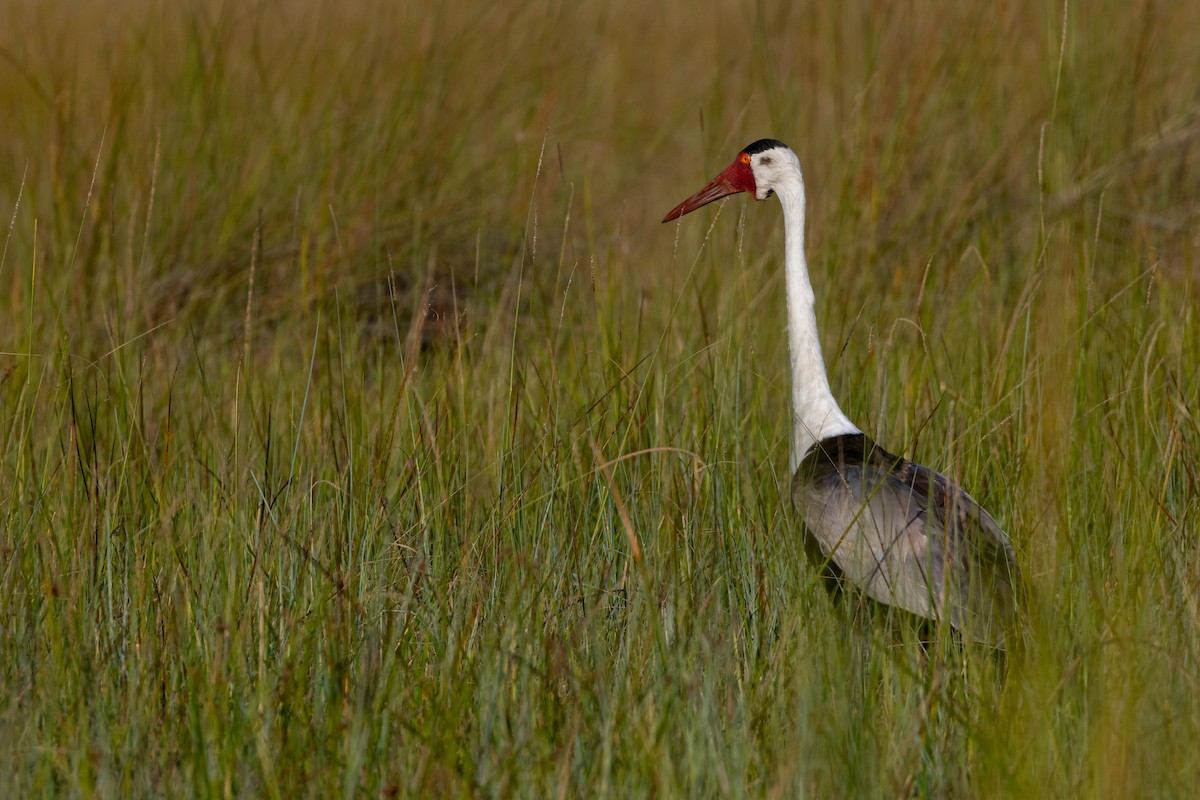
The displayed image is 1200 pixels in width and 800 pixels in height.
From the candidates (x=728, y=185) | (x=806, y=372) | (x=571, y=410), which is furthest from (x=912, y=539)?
(x=728, y=185)

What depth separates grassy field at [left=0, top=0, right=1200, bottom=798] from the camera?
2.20m

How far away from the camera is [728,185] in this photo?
12.0 feet

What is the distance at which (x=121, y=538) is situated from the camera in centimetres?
308

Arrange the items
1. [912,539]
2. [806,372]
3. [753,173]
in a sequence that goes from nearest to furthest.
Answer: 1. [912,539]
2. [806,372]
3. [753,173]

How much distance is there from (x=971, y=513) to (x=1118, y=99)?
8.81 feet

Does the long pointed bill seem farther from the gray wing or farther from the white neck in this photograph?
the gray wing

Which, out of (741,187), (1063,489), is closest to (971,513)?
(1063,489)

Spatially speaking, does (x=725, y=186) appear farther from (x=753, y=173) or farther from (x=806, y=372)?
(x=806, y=372)

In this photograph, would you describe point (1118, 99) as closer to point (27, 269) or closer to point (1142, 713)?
point (1142, 713)

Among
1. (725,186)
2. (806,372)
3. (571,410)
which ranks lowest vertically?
(571,410)

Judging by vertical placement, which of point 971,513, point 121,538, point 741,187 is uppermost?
point 741,187

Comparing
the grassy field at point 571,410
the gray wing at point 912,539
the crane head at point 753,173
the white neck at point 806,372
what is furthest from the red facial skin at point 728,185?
the gray wing at point 912,539

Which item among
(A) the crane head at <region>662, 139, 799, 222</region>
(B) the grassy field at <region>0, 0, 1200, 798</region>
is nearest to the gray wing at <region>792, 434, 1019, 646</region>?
(B) the grassy field at <region>0, 0, 1200, 798</region>

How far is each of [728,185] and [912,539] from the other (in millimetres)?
1204
